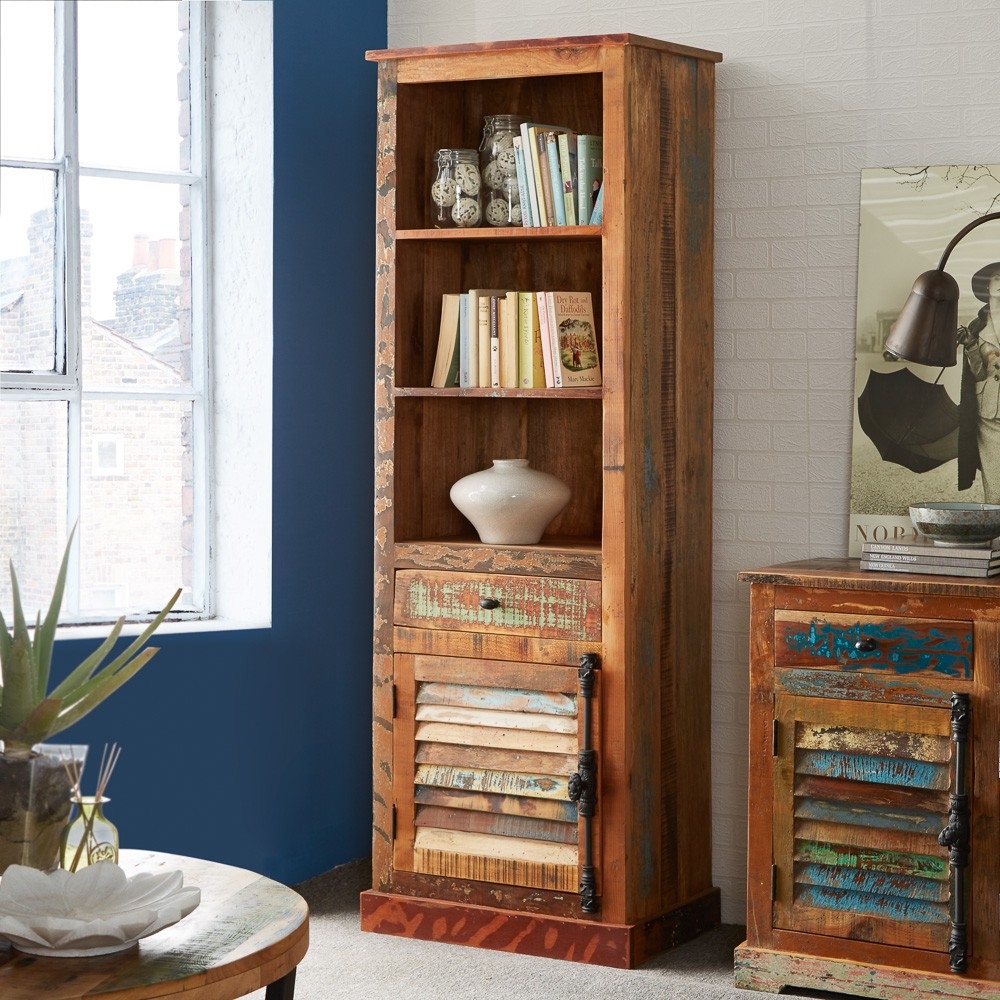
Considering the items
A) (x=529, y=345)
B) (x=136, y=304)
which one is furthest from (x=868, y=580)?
(x=136, y=304)

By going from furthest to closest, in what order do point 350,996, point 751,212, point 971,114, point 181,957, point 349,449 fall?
point 349,449
point 751,212
point 971,114
point 350,996
point 181,957

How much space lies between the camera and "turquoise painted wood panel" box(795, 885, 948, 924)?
3.02 m

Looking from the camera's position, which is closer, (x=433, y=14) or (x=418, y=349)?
(x=418, y=349)

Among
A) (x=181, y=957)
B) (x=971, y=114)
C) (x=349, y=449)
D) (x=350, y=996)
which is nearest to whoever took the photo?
(x=181, y=957)

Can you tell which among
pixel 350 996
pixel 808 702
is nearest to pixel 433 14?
pixel 808 702

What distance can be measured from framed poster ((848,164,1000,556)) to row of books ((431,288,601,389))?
0.68 meters

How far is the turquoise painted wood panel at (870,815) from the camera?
3.01m

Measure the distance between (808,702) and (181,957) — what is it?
5.39ft

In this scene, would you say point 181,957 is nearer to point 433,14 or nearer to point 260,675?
point 260,675

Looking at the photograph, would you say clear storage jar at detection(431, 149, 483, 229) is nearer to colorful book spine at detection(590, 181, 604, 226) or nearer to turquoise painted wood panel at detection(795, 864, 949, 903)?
colorful book spine at detection(590, 181, 604, 226)

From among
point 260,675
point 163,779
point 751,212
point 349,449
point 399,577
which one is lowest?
point 163,779

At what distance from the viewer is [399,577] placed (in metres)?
3.57

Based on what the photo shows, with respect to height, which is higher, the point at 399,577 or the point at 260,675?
the point at 399,577

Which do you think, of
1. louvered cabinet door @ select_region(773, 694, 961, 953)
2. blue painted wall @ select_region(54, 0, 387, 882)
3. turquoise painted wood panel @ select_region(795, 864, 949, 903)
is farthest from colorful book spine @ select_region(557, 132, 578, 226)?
turquoise painted wood panel @ select_region(795, 864, 949, 903)
